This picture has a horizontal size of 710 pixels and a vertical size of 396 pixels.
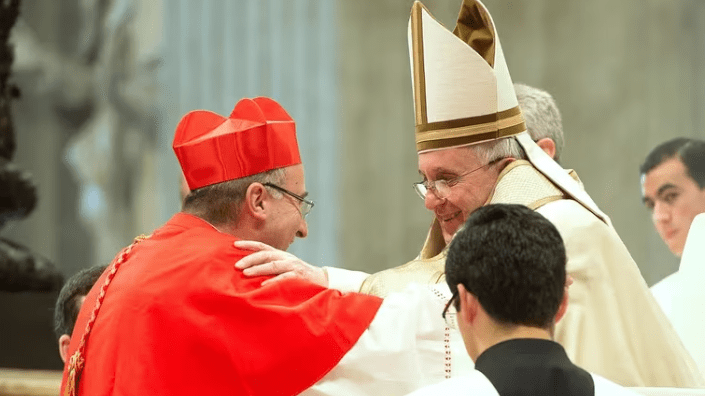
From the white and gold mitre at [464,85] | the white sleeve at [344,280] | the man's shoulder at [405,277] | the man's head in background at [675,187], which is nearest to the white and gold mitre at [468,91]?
the white and gold mitre at [464,85]

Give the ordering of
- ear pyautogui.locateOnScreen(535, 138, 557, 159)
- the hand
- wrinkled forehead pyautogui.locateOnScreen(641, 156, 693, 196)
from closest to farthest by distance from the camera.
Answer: the hand, ear pyautogui.locateOnScreen(535, 138, 557, 159), wrinkled forehead pyautogui.locateOnScreen(641, 156, 693, 196)

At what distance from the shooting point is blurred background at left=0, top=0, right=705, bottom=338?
7.43 meters

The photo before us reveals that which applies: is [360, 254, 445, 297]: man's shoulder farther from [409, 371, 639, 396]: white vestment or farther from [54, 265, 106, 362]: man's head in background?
[54, 265, 106, 362]: man's head in background

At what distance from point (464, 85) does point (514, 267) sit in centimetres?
122

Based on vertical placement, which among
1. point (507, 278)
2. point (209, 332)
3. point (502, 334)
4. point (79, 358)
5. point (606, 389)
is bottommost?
point (79, 358)

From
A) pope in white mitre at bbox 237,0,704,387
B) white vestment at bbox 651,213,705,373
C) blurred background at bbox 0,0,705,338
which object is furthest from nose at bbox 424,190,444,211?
blurred background at bbox 0,0,705,338

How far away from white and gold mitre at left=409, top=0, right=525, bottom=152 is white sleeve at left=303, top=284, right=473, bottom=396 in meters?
0.58

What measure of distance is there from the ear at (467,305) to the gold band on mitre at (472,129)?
1106 mm

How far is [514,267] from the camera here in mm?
1866

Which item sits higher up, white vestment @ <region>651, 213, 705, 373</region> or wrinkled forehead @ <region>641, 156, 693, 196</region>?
wrinkled forehead @ <region>641, 156, 693, 196</region>

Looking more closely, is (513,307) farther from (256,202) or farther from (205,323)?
(256,202)

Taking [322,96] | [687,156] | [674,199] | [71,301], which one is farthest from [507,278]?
[322,96]

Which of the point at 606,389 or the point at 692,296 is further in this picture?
the point at 692,296

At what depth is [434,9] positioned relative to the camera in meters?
7.75
